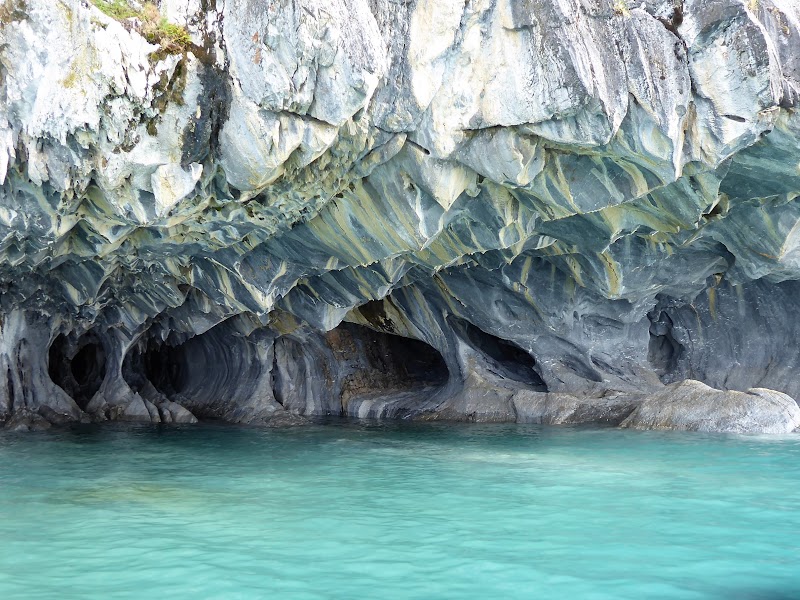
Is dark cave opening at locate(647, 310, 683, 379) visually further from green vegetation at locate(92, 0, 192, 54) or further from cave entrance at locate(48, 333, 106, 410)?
cave entrance at locate(48, 333, 106, 410)

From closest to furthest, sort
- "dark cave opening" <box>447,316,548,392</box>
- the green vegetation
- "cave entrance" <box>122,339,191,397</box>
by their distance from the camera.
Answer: the green vegetation
"dark cave opening" <box>447,316,548,392</box>
"cave entrance" <box>122,339,191,397</box>

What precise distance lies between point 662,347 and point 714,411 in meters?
5.41

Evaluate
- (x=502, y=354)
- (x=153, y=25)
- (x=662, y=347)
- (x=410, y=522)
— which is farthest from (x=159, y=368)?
(x=410, y=522)

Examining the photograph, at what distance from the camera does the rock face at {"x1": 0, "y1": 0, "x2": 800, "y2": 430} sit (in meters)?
10.2

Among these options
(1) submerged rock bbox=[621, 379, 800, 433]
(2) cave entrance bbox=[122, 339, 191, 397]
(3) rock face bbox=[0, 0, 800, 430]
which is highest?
(3) rock face bbox=[0, 0, 800, 430]

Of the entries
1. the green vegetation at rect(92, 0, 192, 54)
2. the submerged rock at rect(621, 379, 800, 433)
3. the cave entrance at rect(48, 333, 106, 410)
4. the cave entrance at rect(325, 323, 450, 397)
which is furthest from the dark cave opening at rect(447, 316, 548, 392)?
the green vegetation at rect(92, 0, 192, 54)

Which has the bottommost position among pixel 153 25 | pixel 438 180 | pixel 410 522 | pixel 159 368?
pixel 410 522

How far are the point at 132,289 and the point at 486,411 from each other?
30.0ft

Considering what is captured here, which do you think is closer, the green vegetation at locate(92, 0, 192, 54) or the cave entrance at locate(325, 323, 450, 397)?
the green vegetation at locate(92, 0, 192, 54)

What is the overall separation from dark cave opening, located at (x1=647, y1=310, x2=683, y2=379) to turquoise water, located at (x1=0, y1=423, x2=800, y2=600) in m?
7.15

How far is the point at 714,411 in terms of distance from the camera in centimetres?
1712

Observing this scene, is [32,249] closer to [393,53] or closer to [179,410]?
[393,53]

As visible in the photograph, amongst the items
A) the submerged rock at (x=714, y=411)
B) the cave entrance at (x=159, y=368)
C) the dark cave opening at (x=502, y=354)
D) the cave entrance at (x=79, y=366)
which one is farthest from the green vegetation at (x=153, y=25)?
the cave entrance at (x=159, y=368)

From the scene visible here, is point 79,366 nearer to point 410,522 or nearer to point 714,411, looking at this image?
point 714,411
